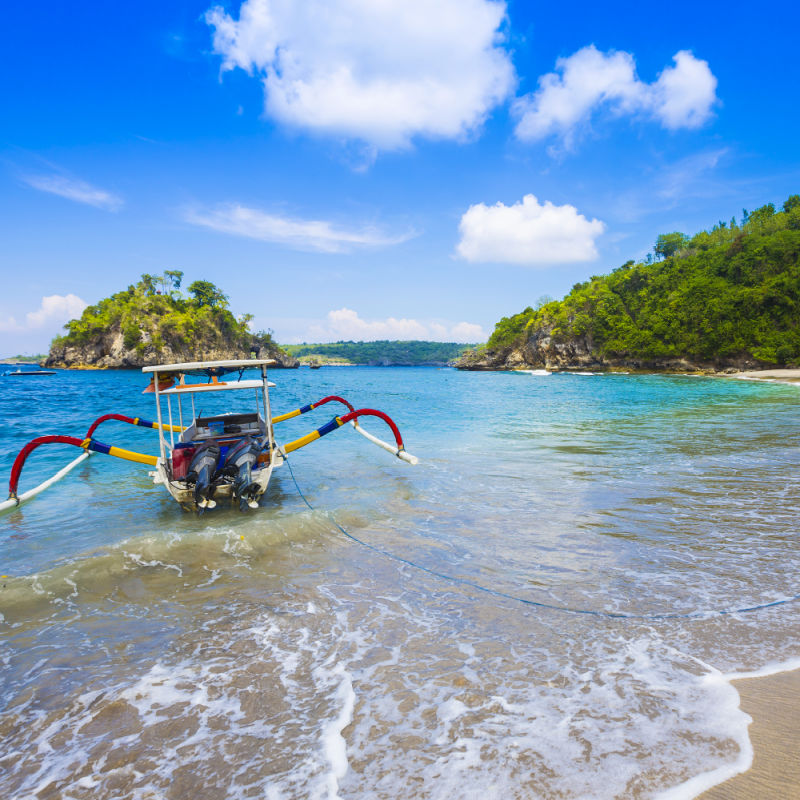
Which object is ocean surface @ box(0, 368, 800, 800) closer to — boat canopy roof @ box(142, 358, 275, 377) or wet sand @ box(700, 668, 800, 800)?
wet sand @ box(700, 668, 800, 800)

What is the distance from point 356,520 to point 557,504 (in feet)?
11.9

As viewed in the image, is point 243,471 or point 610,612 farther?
point 243,471

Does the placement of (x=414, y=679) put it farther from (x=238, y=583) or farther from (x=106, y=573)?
(x=106, y=573)

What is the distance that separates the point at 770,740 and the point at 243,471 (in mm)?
7194

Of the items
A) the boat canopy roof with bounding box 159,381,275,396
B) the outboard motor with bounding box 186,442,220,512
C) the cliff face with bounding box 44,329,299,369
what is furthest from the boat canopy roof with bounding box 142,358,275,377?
the cliff face with bounding box 44,329,299,369

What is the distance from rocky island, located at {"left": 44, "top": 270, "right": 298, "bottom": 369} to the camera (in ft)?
335

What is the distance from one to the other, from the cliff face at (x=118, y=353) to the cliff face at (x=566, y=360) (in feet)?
188

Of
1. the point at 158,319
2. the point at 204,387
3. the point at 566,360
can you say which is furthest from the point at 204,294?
the point at 204,387

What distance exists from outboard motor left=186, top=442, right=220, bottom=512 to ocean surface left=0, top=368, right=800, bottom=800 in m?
0.48

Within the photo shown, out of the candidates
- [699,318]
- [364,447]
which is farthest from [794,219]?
[364,447]

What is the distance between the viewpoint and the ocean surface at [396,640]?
9.04 feet

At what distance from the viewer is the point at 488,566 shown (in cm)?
576

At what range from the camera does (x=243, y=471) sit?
7.96 metres

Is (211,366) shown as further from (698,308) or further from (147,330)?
(147,330)
